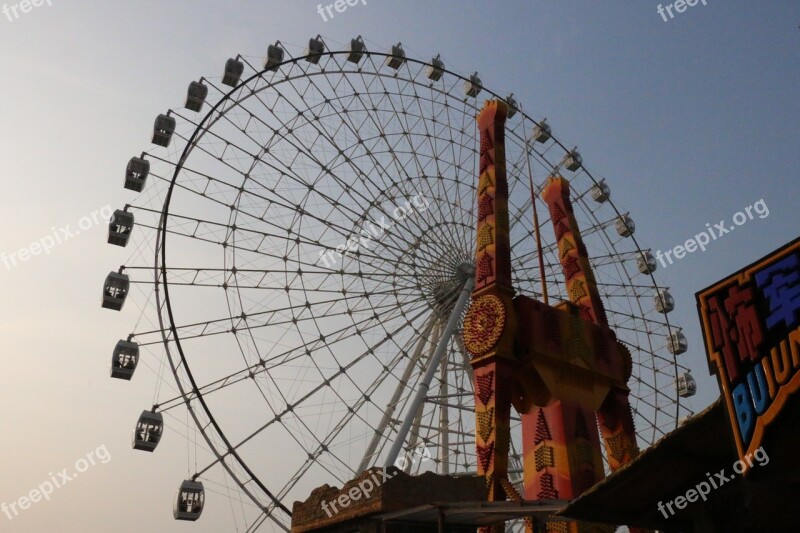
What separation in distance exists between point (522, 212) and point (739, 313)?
2444 cm

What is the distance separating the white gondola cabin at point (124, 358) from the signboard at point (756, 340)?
19.7 metres

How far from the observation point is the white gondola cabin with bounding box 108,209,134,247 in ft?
81.7

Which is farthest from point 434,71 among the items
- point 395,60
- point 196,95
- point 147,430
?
point 147,430

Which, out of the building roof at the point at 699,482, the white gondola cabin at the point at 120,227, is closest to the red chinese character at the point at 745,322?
the building roof at the point at 699,482

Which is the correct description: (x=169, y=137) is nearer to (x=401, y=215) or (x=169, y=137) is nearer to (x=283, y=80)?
(x=283, y=80)

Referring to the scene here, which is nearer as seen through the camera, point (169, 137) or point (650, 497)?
point (650, 497)

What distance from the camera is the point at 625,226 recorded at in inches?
1292

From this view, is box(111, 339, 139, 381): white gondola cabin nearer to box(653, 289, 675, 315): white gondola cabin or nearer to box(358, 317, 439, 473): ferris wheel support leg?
box(358, 317, 439, 473): ferris wheel support leg

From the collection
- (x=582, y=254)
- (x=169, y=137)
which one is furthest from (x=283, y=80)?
(x=582, y=254)

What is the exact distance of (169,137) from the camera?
26.6m

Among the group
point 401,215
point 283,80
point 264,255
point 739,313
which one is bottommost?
point 739,313

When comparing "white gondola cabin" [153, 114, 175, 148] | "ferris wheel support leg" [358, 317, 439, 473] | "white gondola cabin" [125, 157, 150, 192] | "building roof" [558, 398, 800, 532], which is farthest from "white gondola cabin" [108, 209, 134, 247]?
"building roof" [558, 398, 800, 532]

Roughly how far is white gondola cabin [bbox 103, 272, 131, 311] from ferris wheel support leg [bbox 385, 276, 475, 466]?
1052 cm

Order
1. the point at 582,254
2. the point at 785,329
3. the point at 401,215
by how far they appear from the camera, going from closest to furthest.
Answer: the point at 785,329, the point at 582,254, the point at 401,215
